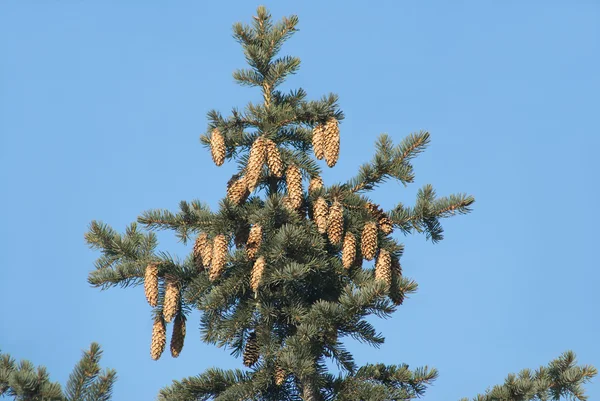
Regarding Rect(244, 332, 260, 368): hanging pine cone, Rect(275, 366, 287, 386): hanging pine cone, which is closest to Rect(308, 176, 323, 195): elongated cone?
Rect(244, 332, 260, 368): hanging pine cone

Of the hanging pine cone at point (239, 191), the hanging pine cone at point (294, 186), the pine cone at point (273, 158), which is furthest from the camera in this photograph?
the pine cone at point (273, 158)

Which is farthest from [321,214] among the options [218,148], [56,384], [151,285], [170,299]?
[56,384]

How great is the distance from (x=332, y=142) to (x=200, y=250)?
1843 millimetres

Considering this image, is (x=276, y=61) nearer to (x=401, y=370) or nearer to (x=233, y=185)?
(x=233, y=185)

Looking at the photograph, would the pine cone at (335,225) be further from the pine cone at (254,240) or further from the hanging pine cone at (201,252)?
the hanging pine cone at (201,252)

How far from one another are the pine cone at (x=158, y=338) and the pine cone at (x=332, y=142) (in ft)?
8.13

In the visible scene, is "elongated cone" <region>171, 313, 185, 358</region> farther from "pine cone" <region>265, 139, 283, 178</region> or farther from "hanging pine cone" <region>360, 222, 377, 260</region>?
"hanging pine cone" <region>360, 222, 377, 260</region>

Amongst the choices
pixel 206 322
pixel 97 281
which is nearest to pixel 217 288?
pixel 206 322

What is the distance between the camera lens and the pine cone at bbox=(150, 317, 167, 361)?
12.3m

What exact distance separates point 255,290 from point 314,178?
1.66 metres

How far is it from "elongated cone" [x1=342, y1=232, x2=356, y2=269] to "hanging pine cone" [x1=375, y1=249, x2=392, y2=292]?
27 centimetres

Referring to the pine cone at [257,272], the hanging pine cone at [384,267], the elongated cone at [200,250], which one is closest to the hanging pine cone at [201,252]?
the elongated cone at [200,250]

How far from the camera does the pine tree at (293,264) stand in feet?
39.8

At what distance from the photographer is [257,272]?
12031 millimetres
